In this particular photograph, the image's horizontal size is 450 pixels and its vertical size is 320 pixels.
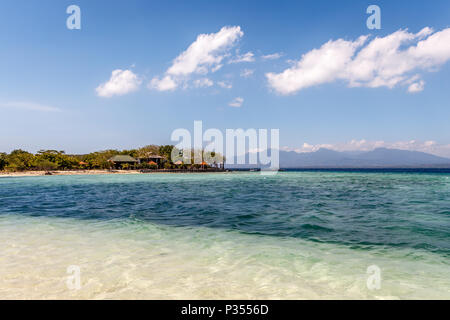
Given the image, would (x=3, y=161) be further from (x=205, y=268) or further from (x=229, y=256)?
(x=205, y=268)

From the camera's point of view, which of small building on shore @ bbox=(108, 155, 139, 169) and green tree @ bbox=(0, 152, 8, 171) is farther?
small building on shore @ bbox=(108, 155, 139, 169)

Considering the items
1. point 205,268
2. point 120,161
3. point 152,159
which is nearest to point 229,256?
point 205,268

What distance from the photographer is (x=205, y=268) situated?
4.68 m

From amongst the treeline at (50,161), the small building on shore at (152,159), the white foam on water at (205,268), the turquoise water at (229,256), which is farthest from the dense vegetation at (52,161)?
the white foam on water at (205,268)

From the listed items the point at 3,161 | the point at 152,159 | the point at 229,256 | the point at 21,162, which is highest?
the point at 152,159

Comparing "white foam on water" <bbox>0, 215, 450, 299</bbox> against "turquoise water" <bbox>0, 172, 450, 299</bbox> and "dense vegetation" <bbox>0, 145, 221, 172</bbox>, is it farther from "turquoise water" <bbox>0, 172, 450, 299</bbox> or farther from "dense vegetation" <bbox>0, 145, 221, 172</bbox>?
"dense vegetation" <bbox>0, 145, 221, 172</bbox>

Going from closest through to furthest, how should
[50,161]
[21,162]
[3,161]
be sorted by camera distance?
[3,161] → [21,162] → [50,161]

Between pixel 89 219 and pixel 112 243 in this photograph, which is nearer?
pixel 112 243

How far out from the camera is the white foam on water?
3.74 meters

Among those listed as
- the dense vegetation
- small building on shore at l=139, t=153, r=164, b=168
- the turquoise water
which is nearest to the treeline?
the dense vegetation
